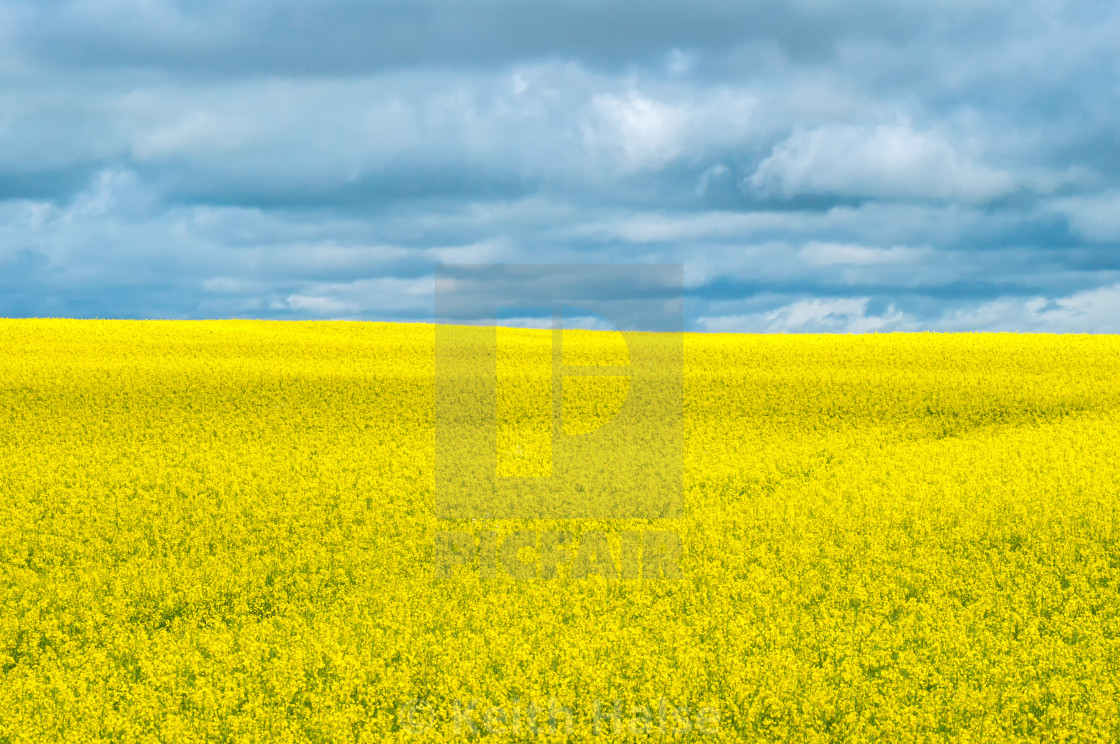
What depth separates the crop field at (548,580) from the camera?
384 inches

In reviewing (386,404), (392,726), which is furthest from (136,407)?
(392,726)

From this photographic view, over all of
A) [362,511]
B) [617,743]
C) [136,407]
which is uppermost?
[136,407]

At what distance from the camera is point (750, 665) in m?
10.5

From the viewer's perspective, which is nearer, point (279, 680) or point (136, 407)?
point (279, 680)

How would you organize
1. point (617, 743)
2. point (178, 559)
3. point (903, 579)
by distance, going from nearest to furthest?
point (617, 743)
point (903, 579)
point (178, 559)

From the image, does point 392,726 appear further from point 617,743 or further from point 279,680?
point 617,743

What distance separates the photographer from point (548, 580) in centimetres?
1400

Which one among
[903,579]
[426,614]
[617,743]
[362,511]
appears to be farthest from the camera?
[362,511]

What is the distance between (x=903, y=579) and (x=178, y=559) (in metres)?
12.6

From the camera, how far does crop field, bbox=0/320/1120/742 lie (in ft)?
32.0

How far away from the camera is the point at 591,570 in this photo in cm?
1451

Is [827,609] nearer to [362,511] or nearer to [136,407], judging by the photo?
[362,511]

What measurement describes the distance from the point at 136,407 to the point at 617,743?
77.2 feet

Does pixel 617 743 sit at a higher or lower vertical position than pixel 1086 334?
lower
